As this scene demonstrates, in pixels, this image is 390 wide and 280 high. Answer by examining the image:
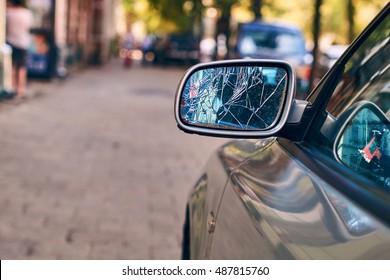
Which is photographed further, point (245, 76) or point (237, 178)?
point (237, 178)

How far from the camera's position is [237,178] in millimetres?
2430

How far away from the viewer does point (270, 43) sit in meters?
17.8

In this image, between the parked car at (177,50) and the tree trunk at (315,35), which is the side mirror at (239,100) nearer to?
the tree trunk at (315,35)

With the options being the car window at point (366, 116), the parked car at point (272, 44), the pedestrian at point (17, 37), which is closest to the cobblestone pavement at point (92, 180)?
the pedestrian at point (17, 37)

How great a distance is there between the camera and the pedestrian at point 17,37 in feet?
46.2

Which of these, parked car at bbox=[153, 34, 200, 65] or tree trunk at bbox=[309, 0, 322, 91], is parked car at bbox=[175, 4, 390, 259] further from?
parked car at bbox=[153, 34, 200, 65]

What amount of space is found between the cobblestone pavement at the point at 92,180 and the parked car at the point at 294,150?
9.35ft

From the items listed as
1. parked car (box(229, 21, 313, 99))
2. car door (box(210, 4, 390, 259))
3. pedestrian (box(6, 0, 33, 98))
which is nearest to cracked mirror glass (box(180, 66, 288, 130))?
car door (box(210, 4, 390, 259))

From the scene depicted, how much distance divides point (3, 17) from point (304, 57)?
6.93 meters

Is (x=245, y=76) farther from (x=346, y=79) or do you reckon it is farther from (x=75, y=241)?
(x=75, y=241)

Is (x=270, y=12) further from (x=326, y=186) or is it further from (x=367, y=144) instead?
(x=326, y=186)

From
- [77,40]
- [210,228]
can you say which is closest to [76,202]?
[210,228]

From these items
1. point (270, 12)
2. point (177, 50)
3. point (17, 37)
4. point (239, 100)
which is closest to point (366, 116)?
point (239, 100)

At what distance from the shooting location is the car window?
191 cm
